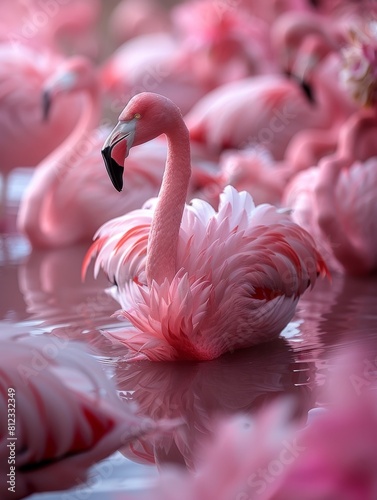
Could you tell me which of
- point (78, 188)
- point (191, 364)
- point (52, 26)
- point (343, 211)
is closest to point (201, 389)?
point (191, 364)

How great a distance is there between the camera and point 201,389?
2.20 metres

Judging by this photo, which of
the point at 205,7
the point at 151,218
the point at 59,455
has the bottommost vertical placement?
the point at 59,455

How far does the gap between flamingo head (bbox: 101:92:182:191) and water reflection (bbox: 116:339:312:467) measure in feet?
1.63

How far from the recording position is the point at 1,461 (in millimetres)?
1707

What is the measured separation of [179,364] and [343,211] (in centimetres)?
117

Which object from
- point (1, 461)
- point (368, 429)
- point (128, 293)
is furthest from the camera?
point (128, 293)

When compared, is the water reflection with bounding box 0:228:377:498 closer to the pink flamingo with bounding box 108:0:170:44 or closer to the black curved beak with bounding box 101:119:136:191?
the black curved beak with bounding box 101:119:136:191

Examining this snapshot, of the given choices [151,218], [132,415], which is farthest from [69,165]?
[132,415]

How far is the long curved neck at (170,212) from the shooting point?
88.4 inches

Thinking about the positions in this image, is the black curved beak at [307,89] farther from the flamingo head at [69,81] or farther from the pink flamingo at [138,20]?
the pink flamingo at [138,20]

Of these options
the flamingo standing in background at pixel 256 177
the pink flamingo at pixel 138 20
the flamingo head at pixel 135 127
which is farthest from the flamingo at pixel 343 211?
the pink flamingo at pixel 138 20

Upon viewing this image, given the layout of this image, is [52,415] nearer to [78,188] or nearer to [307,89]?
[78,188]

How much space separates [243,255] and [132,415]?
603 millimetres

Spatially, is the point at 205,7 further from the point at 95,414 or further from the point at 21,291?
the point at 95,414
